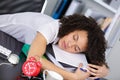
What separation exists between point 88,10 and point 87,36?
3.13ft

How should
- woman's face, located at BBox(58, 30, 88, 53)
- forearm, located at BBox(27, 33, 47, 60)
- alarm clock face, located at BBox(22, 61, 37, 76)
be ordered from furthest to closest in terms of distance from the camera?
1. woman's face, located at BBox(58, 30, 88, 53)
2. forearm, located at BBox(27, 33, 47, 60)
3. alarm clock face, located at BBox(22, 61, 37, 76)

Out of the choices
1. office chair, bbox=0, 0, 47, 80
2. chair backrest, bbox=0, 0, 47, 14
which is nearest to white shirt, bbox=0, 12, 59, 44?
office chair, bbox=0, 0, 47, 80

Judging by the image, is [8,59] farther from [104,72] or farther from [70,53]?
[104,72]

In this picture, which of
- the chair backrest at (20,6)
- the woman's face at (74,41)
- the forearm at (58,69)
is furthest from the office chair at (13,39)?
the woman's face at (74,41)

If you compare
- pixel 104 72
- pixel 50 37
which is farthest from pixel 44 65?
pixel 104 72

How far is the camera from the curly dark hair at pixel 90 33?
4.51 ft

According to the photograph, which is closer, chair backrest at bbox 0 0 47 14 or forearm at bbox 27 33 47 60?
forearm at bbox 27 33 47 60

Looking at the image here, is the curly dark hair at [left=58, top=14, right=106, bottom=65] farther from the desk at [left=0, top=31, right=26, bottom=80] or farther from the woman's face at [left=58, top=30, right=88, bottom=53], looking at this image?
the desk at [left=0, top=31, right=26, bottom=80]

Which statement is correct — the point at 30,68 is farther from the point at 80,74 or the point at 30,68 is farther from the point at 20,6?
the point at 20,6

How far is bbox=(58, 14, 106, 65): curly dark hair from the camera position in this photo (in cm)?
138

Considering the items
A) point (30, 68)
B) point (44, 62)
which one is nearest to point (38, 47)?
point (44, 62)

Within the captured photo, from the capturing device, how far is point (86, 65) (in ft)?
4.43

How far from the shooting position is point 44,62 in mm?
Result: 1243

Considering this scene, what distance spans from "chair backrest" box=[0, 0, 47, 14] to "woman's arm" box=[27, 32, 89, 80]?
26.5 inches
